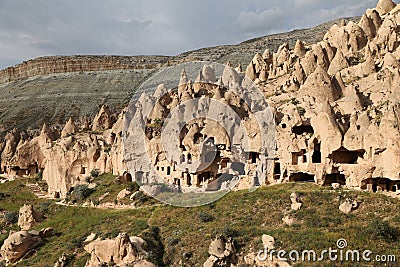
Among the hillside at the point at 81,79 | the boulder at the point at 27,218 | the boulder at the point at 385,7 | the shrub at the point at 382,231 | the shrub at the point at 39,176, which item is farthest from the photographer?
the hillside at the point at 81,79

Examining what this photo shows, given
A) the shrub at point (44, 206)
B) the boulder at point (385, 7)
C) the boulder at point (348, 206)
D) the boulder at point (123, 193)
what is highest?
the boulder at point (385, 7)

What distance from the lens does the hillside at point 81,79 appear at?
4483 inches

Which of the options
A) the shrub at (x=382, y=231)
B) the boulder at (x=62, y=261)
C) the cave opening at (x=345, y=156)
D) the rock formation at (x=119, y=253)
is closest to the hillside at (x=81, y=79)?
the cave opening at (x=345, y=156)

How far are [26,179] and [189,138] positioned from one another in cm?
2298

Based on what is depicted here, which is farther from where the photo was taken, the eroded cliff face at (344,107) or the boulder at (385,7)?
the boulder at (385,7)

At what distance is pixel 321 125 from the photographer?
1309 inches

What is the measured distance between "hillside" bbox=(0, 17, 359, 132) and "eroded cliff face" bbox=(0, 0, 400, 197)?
43.3m

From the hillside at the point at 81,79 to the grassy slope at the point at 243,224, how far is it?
219 feet

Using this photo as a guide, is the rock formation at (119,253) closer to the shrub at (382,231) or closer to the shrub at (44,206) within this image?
the shrub at (382,231)

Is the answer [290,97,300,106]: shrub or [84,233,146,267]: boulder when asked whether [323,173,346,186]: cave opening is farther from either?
[84,233,146,267]: boulder

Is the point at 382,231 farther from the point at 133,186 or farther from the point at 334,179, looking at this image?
the point at 133,186

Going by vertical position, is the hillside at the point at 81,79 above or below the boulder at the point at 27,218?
above

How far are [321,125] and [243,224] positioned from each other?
9558 millimetres

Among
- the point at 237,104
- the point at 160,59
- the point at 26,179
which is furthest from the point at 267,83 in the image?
the point at 160,59
